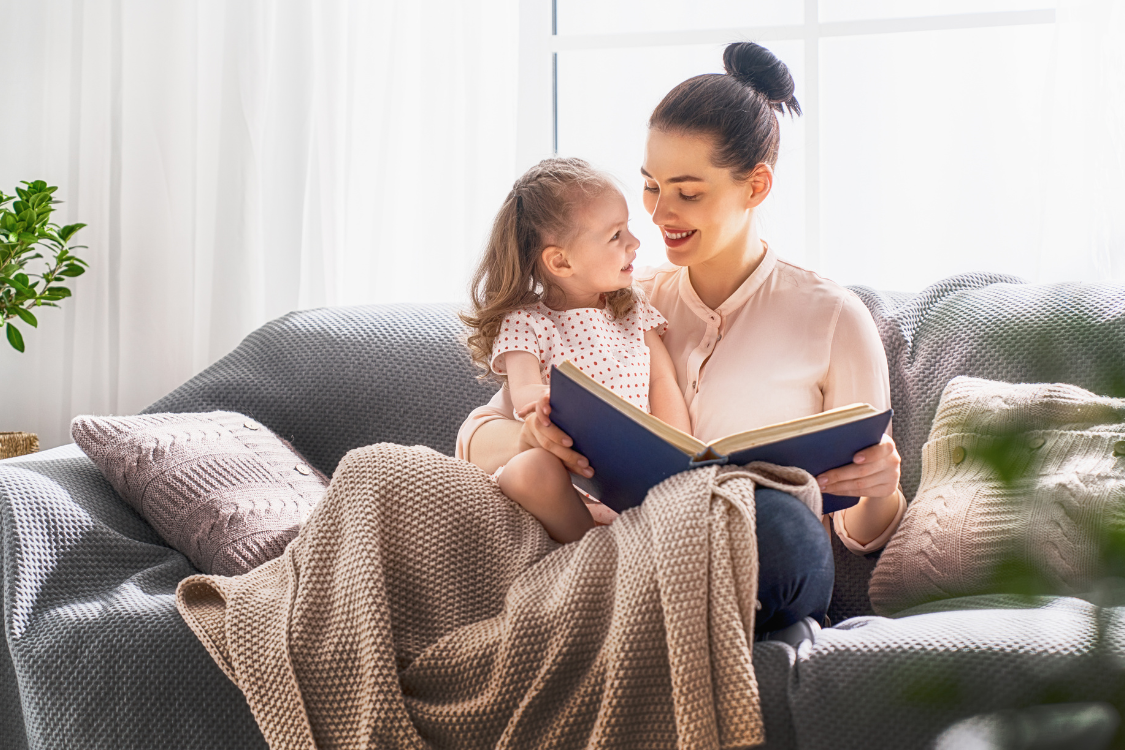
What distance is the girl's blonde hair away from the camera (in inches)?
58.8

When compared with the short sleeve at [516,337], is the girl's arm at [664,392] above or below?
below

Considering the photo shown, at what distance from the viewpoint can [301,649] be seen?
1069 mm

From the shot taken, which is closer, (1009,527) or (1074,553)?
(1074,553)

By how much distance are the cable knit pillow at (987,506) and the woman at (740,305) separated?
78mm

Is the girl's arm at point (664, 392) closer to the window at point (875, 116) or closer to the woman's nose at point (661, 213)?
the woman's nose at point (661, 213)

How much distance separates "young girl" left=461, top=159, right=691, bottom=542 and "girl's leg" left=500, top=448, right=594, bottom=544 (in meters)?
0.17

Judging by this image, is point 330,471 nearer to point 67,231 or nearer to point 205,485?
point 205,485

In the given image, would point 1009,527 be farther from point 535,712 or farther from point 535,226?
point 535,226

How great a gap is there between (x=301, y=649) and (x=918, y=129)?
6.73 feet

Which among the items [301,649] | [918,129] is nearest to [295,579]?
[301,649]

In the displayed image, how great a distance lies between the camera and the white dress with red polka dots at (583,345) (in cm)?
146

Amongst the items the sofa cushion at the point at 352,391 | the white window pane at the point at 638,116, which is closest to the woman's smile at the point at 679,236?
the sofa cushion at the point at 352,391

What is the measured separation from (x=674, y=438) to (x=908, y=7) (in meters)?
1.86

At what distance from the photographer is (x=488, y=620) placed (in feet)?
3.63
